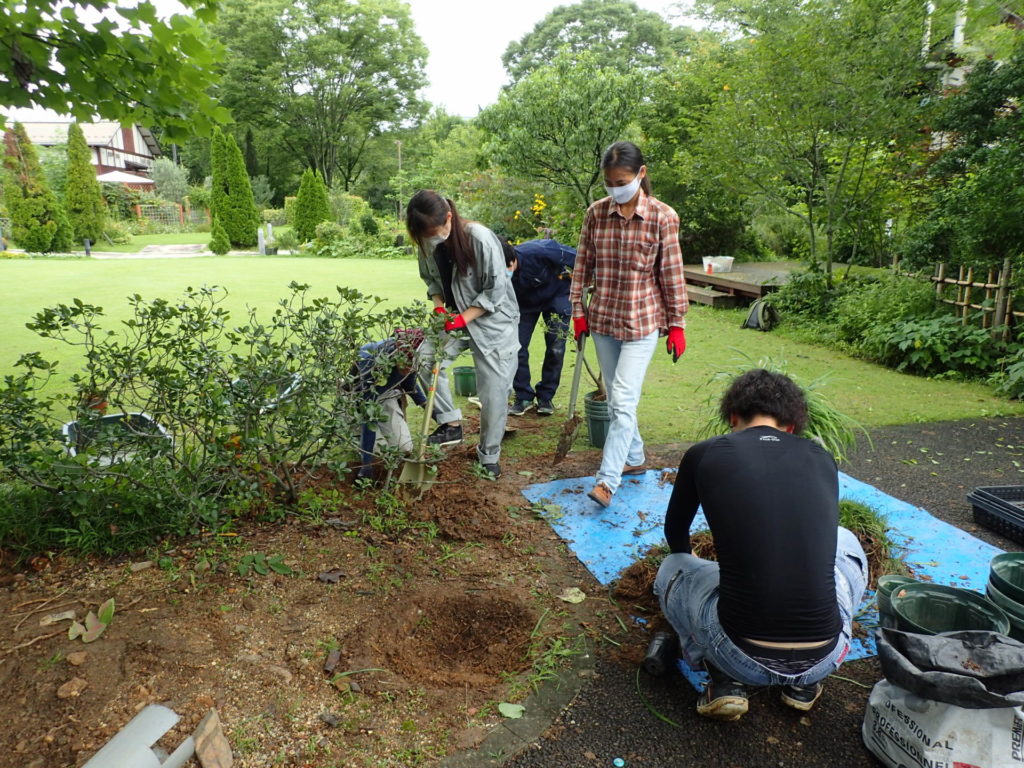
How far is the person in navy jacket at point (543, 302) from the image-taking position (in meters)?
5.04

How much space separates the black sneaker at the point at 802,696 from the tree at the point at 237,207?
24.0 meters

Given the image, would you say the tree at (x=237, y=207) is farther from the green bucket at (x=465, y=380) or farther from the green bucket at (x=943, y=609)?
the green bucket at (x=943, y=609)

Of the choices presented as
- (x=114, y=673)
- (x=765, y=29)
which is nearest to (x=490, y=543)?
(x=114, y=673)

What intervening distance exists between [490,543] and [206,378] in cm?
144

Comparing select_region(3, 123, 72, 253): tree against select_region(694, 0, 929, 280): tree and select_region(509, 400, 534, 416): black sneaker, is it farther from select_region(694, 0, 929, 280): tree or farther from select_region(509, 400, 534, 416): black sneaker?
select_region(509, 400, 534, 416): black sneaker

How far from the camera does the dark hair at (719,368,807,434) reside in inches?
83.6

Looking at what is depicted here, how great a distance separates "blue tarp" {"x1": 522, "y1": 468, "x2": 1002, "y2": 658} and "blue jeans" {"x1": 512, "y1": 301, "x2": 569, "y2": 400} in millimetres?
1422

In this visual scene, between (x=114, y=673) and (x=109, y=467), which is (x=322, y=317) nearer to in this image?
(x=109, y=467)

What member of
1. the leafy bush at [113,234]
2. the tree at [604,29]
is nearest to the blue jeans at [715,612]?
the leafy bush at [113,234]

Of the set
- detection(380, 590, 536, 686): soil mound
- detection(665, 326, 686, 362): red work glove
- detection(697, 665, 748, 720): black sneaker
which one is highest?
detection(665, 326, 686, 362): red work glove

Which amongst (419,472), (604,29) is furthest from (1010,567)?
(604,29)

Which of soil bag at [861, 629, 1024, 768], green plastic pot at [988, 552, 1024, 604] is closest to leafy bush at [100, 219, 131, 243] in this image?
green plastic pot at [988, 552, 1024, 604]

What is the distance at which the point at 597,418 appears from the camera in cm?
441

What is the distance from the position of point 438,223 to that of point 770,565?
93.9 inches
